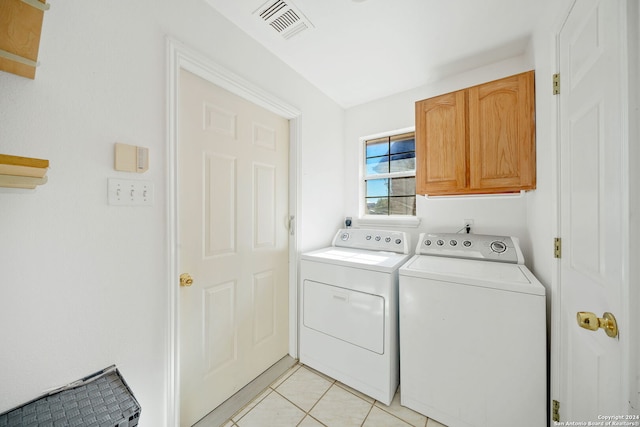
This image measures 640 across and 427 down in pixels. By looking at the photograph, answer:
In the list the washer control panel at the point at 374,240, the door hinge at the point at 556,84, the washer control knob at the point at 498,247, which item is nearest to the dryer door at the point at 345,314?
the washer control panel at the point at 374,240

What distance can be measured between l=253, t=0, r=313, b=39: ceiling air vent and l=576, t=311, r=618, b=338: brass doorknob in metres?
1.96

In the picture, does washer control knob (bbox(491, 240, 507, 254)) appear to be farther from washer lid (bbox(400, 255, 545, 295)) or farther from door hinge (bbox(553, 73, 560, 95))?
door hinge (bbox(553, 73, 560, 95))

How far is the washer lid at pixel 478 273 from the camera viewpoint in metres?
1.18

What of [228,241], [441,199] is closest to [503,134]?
[441,199]

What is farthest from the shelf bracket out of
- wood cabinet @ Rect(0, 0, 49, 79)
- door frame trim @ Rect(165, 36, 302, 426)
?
door frame trim @ Rect(165, 36, 302, 426)

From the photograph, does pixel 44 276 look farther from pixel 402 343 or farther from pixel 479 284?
pixel 479 284

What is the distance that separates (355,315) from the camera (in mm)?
1629

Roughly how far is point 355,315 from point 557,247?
1188mm

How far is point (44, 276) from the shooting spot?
83 cm

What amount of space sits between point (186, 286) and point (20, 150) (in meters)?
0.87

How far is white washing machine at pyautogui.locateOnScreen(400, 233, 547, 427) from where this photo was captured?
115cm

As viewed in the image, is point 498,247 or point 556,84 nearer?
point 556,84

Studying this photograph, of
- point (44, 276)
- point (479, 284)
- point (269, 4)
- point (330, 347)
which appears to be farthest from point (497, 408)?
point (269, 4)

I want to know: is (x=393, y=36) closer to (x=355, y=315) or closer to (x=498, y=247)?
(x=498, y=247)
